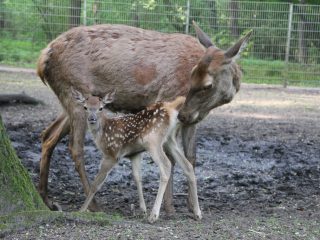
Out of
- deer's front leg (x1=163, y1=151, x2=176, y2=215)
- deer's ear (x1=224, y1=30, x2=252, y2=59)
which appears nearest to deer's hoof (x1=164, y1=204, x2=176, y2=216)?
deer's front leg (x1=163, y1=151, x2=176, y2=215)

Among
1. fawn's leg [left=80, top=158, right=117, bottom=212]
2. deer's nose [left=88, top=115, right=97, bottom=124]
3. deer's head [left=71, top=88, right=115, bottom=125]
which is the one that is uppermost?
deer's head [left=71, top=88, right=115, bottom=125]

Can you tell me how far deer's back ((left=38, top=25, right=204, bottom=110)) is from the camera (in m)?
7.45

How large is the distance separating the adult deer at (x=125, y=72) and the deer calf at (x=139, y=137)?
1.23 feet

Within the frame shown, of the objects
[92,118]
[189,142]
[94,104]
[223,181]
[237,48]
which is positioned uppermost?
[237,48]

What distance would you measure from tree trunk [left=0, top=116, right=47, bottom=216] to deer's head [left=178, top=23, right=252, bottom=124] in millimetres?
1723

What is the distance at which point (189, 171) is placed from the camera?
6832 mm

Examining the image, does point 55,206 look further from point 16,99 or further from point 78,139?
point 16,99

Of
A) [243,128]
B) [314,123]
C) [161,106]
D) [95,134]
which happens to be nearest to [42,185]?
[95,134]

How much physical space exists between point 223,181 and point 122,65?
1981 mm

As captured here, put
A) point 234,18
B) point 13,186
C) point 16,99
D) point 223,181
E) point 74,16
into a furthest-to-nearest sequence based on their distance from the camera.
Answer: point 234,18 < point 74,16 < point 16,99 < point 223,181 < point 13,186

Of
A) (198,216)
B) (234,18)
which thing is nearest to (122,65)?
(198,216)

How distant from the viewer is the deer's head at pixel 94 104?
22.4 ft

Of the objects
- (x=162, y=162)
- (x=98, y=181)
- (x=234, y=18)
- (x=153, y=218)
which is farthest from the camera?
(x=234, y=18)

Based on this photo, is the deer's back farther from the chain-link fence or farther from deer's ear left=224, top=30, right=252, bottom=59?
the chain-link fence
